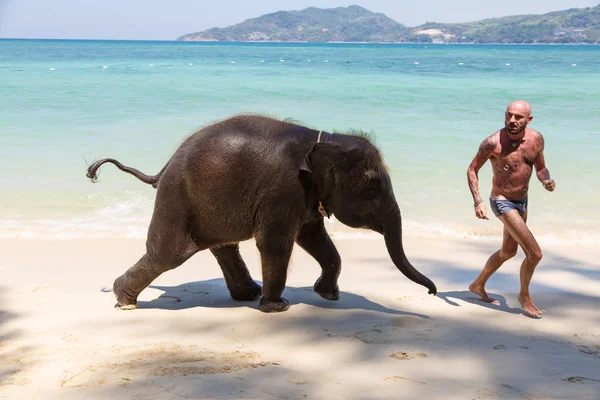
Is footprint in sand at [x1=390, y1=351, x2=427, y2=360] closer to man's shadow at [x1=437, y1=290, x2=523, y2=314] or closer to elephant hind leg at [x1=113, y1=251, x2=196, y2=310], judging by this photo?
man's shadow at [x1=437, y1=290, x2=523, y2=314]

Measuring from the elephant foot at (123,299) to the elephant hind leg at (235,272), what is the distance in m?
0.76

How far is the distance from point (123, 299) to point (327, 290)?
5.40 feet

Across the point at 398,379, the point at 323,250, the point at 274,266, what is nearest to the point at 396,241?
the point at 323,250

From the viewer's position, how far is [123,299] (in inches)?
244

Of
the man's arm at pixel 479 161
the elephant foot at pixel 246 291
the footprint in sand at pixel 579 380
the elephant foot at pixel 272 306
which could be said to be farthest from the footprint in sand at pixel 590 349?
the elephant foot at pixel 246 291

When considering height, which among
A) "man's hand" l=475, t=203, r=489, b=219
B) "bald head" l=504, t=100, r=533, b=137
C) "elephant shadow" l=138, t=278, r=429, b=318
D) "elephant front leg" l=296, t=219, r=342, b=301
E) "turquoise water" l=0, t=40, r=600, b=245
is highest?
"bald head" l=504, t=100, r=533, b=137

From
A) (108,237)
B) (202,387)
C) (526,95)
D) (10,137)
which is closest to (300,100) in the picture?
(526,95)

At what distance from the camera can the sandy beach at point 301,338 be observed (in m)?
4.29

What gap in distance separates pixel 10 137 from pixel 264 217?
14.6 meters

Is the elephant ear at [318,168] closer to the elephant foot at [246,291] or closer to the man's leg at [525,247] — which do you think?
the elephant foot at [246,291]

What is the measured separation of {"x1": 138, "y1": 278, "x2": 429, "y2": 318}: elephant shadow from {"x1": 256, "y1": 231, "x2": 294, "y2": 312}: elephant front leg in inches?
11.1

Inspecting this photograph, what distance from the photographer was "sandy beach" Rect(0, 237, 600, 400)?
429cm

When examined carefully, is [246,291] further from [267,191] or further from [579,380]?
[579,380]

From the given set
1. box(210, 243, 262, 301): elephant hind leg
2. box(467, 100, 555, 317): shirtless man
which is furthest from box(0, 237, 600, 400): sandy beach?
box(467, 100, 555, 317): shirtless man
